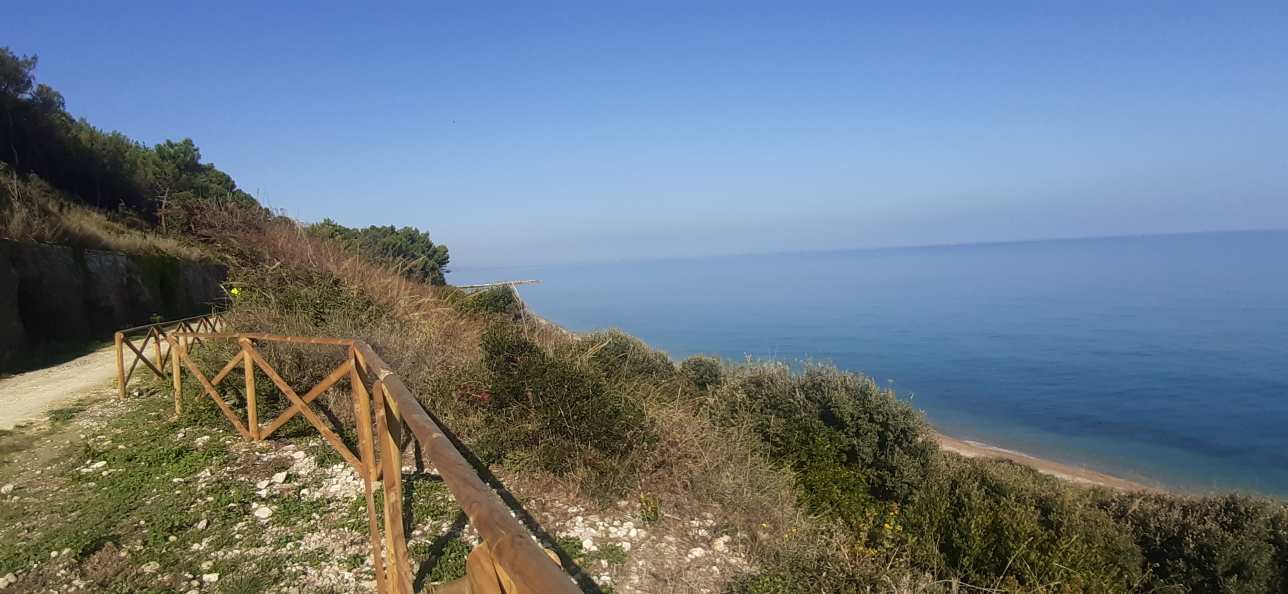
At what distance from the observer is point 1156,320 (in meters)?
47.7

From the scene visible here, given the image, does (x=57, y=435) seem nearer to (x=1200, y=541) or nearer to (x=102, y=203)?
(x=1200, y=541)

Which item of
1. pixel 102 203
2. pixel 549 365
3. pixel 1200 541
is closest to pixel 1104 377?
pixel 1200 541

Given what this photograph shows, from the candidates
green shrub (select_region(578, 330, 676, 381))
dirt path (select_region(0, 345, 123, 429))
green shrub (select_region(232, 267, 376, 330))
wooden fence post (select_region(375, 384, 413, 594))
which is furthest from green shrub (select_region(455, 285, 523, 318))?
wooden fence post (select_region(375, 384, 413, 594))

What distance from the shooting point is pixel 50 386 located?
8.90 meters

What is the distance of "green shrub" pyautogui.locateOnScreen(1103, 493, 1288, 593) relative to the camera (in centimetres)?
687

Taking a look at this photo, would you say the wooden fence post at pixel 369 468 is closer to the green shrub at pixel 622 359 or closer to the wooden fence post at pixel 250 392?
the wooden fence post at pixel 250 392

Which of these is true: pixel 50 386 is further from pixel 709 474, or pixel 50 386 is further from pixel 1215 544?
pixel 1215 544

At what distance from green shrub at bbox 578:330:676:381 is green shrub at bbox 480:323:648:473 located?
1.40 meters

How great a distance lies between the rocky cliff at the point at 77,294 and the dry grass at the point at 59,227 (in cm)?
35

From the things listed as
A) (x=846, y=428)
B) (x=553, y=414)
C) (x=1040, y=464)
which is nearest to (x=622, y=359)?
(x=846, y=428)

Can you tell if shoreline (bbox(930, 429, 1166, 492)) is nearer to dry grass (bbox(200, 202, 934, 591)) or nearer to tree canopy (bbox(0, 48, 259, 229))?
dry grass (bbox(200, 202, 934, 591))

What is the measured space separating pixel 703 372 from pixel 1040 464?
522 inches

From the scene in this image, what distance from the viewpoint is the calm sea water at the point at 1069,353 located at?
72.8 feet

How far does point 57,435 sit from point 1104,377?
128 ft
